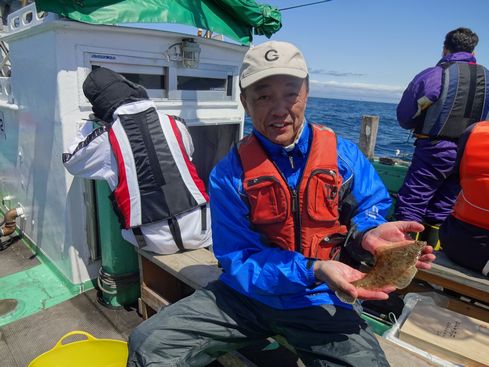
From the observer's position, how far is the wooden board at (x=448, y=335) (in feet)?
6.87

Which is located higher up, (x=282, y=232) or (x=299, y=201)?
(x=299, y=201)

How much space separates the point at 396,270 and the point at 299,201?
0.58 meters

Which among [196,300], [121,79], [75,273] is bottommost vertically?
[75,273]

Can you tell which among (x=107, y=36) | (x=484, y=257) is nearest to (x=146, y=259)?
(x=107, y=36)

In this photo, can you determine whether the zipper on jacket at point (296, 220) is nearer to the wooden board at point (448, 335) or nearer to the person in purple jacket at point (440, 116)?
the wooden board at point (448, 335)

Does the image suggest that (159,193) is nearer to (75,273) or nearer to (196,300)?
(196,300)

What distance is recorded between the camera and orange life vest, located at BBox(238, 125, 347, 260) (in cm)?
183

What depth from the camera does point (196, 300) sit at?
2.06 metres

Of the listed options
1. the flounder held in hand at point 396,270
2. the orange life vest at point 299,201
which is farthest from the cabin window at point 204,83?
the flounder held in hand at point 396,270

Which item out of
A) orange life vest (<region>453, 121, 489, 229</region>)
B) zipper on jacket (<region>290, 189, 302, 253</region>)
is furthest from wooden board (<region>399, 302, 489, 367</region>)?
zipper on jacket (<region>290, 189, 302, 253</region>)

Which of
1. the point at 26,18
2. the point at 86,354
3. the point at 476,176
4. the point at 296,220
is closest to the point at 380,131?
the point at 476,176

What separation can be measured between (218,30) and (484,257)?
3.24m

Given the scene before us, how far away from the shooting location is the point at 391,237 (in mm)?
1696

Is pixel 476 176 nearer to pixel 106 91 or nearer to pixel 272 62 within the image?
pixel 272 62
